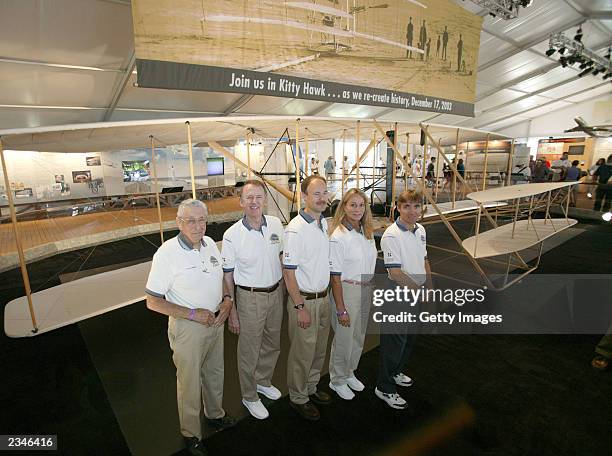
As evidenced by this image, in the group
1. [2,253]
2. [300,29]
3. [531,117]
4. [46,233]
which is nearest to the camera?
[300,29]

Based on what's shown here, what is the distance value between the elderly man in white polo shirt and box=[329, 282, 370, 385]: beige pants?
1044 millimetres

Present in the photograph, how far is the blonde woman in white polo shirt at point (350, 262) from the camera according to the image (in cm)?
253

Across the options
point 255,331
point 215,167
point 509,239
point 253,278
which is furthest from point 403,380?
point 215,167

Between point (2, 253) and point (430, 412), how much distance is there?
8.92 meters

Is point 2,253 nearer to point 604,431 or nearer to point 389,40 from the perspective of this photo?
point 389,40

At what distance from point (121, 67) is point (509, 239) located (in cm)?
968

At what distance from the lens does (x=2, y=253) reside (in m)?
6.82

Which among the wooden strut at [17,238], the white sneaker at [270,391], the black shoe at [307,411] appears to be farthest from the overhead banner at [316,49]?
the black shoe at [307,411]

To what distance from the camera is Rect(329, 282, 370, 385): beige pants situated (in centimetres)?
260

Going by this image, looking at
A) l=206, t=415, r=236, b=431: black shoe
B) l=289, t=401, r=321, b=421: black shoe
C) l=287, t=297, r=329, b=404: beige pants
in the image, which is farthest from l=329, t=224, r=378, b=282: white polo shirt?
l=206, t=415, r=236, b=431: black shoe

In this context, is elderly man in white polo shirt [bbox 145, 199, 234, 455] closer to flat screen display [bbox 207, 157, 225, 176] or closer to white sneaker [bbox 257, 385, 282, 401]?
white sneaker [bbox 257, 385, 282, 401]

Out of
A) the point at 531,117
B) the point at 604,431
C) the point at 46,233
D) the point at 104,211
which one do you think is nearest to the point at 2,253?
the point at 46,233

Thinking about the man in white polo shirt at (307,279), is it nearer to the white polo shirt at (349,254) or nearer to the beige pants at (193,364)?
the white polo shirt at (349,254)

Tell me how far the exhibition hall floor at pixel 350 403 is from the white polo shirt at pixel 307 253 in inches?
48.1
